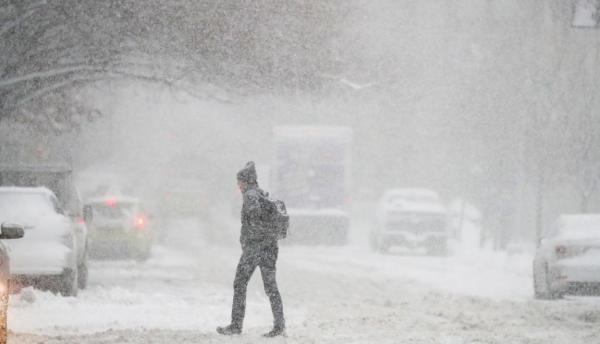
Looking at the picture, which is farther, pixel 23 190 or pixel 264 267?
pixel 23 190

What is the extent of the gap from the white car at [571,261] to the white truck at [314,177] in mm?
16244

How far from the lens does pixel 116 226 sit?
25312 millimetres

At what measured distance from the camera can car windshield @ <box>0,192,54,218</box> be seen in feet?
49.2

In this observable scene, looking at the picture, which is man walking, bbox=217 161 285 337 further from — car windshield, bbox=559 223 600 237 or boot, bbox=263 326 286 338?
car windshield, bbox=559 223 600 237

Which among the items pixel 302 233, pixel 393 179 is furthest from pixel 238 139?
pixel 302 233

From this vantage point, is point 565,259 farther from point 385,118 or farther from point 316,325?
point 385,118

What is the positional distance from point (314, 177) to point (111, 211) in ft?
29.3

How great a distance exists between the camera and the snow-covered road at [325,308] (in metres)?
11.4

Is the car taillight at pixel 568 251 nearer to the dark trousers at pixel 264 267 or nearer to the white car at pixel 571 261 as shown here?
the white car at pixel 571 261

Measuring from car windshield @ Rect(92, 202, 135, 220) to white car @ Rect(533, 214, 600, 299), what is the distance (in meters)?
11.5

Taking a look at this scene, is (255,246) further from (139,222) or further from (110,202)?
(139,222)

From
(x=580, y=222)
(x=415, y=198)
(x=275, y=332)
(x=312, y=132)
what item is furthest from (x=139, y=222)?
(x=275, y=332)

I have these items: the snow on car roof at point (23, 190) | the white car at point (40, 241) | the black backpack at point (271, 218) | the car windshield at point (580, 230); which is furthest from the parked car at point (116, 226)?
the black backpack at point (271, 218)

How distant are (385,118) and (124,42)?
2094 centimetres
